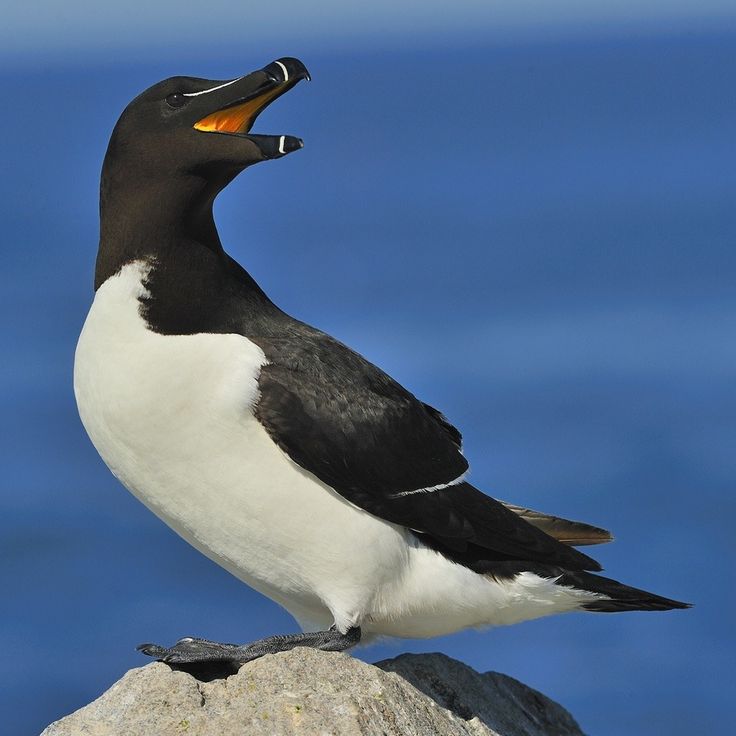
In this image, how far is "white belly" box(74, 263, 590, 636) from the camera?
6152mm

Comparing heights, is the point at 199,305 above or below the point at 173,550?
below

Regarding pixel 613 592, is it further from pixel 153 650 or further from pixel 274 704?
pixel 153 650

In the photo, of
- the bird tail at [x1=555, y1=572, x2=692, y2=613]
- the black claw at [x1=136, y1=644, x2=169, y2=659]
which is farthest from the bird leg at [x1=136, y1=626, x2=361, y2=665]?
the bird tail at [x1=555, y1=572, x2=692, y2=613]

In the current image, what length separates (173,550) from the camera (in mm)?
16516

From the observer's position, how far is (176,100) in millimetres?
6375

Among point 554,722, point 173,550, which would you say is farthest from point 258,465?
point 173,550

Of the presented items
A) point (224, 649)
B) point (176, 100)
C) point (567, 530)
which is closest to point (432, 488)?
point (567, 530)

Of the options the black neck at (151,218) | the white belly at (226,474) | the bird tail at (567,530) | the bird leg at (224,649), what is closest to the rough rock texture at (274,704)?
the bird leg at (224,649)

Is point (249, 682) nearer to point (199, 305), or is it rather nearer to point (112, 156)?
point (199, 305)

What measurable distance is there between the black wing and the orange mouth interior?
0.83 metres

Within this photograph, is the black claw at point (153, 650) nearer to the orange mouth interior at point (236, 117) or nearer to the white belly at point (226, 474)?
the white belly at point (226, 474)

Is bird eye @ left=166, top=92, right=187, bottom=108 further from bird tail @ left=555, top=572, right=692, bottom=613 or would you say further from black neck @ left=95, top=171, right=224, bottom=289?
bird tail @ left=555, top=572, right=692, bottom=613

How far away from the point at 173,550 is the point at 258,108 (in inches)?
414

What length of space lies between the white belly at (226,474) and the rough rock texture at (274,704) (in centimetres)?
43
